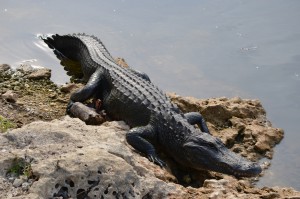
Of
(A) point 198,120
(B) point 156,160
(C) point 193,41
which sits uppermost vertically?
(C) point 193,41

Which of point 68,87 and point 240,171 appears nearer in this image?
point 240,171

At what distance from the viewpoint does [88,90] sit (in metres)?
6.80

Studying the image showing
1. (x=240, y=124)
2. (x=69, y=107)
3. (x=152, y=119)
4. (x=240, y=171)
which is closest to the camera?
(x=240, y=171)

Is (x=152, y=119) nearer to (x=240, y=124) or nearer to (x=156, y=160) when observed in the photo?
(x=156, y=160)

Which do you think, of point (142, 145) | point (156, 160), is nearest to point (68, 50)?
point (142, 145)

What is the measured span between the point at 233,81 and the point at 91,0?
157 inches

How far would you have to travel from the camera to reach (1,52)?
867cm

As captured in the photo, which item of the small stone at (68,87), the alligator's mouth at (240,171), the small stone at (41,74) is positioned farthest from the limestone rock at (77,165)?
the small stone at (41,74)

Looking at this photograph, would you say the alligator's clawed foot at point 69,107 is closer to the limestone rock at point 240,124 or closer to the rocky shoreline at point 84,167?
the rocky shoreline at point 84,167

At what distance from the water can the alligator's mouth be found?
Answer: 182 centimetres

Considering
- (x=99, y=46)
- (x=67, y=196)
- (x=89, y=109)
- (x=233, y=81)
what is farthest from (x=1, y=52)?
(x=67, y=196)

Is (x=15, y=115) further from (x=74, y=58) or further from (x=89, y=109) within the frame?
(x=74, y=58)

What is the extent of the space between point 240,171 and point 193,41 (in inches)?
176

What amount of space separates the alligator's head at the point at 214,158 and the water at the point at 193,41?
5.86 ft
